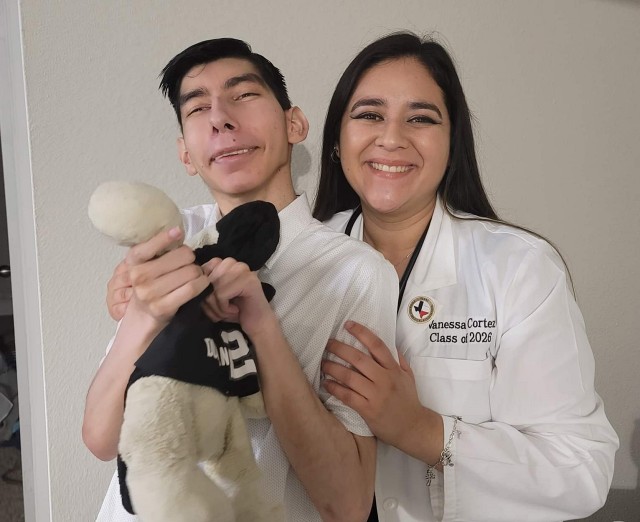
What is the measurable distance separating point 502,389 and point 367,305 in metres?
0.29

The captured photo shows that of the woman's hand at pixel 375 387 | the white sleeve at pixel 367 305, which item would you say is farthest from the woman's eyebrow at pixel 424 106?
the woman's hand at pixel 375 387

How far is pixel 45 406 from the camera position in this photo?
1.07 m

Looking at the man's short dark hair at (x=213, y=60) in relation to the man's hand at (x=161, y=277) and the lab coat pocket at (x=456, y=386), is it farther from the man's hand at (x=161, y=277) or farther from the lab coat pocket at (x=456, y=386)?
the lab coat pocket at (x=456, y=386)

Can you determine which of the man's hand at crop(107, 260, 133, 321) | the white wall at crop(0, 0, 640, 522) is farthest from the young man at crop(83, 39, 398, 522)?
the white wall at crop(0, 0, 640, 522)

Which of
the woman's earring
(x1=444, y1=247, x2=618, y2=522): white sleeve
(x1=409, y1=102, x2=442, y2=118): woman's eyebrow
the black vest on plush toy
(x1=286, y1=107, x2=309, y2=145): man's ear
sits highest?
(x1=409, y1=102, x2=442, y2=118): woman's eyebrow

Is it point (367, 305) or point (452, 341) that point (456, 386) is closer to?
point (452, 341)

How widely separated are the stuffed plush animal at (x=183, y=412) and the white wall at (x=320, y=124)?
62cm

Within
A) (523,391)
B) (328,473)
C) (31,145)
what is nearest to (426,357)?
(523,391)

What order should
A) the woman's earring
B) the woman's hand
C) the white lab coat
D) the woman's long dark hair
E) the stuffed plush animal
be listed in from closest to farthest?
the stuffed plush animal
the woman's hand
the white lab coat
the woman's long dark hair
the woman's earring

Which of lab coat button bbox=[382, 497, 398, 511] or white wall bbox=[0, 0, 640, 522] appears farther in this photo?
white wall bbox=[0, 0, 640, 522]

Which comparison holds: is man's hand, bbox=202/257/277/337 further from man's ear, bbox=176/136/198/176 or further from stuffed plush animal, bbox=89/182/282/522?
man's ear, bbox=176/136/198/176

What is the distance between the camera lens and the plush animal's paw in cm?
57

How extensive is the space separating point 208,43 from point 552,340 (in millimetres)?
652

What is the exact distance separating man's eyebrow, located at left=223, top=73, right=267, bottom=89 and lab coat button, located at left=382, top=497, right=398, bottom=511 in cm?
65
